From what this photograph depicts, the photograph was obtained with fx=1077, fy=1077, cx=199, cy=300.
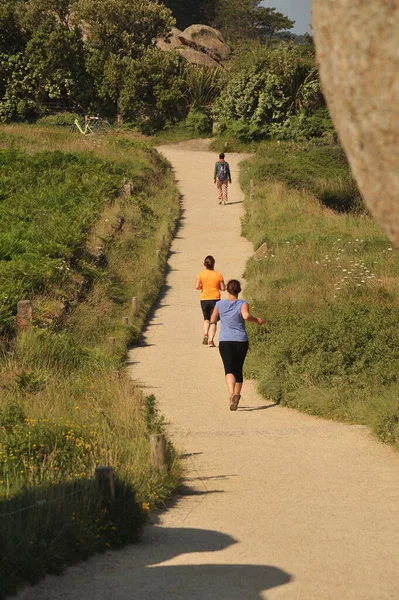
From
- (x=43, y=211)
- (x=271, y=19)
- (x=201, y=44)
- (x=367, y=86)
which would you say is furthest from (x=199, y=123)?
(x=271, y=19)

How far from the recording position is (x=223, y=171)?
3428 centimetres

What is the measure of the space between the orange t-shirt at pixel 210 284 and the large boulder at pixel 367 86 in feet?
47.8

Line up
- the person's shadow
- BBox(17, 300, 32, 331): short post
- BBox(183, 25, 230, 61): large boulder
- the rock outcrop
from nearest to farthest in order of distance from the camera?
the person's shadow
BBox(17, 300, 32, 331): short post
the rock outcrop
BBox(183, 25, 230, 61): large boulder

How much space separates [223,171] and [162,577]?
87.3 ft

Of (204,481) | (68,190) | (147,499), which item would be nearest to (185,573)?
(147,499)

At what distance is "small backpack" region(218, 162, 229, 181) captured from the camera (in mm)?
34188

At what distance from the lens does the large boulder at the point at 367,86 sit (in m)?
4.09

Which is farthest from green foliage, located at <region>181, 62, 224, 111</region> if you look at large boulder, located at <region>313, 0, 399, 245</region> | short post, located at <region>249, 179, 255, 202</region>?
large boulder, located at <region>313, 0, 399, 245</region>

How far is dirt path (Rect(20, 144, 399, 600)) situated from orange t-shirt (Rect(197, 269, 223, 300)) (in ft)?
4.27

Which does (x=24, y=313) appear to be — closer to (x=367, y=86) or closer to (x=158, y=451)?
(x=158, y=451)

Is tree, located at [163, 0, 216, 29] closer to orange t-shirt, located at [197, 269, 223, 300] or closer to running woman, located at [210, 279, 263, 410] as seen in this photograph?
orange t-shirt, located at [197, 269, 223, 300]

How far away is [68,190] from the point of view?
3053 cm

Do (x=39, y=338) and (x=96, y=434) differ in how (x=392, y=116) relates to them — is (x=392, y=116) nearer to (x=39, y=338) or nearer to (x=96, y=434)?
(x=96, y=434)

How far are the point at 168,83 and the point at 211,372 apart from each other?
37924 millimetres
